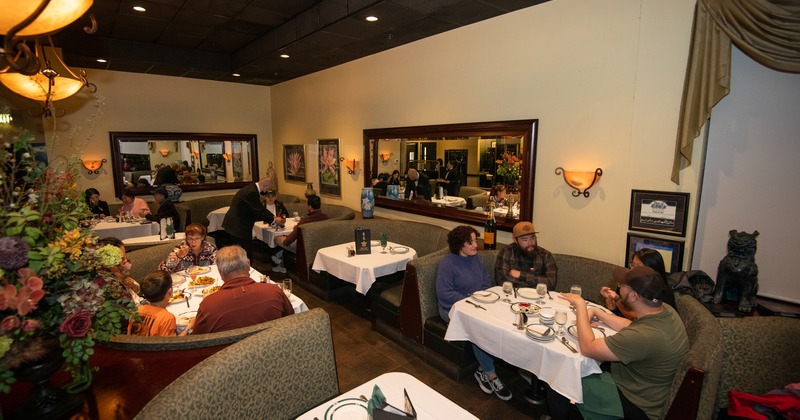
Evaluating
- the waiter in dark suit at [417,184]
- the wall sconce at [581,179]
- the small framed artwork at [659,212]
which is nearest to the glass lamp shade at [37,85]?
the waiter in dark suit at [417,184]

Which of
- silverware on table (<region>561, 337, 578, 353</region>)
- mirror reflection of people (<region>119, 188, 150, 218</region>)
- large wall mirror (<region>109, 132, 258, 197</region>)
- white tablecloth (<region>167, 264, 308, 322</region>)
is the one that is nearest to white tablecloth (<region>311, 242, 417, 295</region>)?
white tablecloth (<region>167, 264, 308, 322</region>)

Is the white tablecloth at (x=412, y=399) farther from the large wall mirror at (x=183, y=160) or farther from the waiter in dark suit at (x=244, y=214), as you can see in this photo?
the large wall mirror at (x=183, y=160)

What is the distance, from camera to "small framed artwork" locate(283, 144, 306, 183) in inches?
334

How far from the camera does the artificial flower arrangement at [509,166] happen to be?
448cm

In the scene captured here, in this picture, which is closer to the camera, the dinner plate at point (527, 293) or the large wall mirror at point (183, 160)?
the dinner plate at point (527, 293)

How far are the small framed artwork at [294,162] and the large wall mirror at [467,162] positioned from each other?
2.57m

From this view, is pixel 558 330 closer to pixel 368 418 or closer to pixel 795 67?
pixel 368 418

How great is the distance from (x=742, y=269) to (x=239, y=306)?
369 centimetres

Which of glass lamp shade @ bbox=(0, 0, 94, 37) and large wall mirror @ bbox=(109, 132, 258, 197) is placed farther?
large wall mirror @ bbox=(109, 132, 258, 197)

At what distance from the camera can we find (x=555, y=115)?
4102 mm

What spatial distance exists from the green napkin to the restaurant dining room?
0.05 ft

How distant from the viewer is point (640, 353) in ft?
7.02

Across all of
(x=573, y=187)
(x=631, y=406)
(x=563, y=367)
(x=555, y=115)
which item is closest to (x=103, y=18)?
(x=555, y=115)

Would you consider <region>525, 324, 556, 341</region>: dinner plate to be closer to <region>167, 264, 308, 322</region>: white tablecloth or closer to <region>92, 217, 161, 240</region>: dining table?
<region>167, 264, 308, 322</region>: white tablecloth
